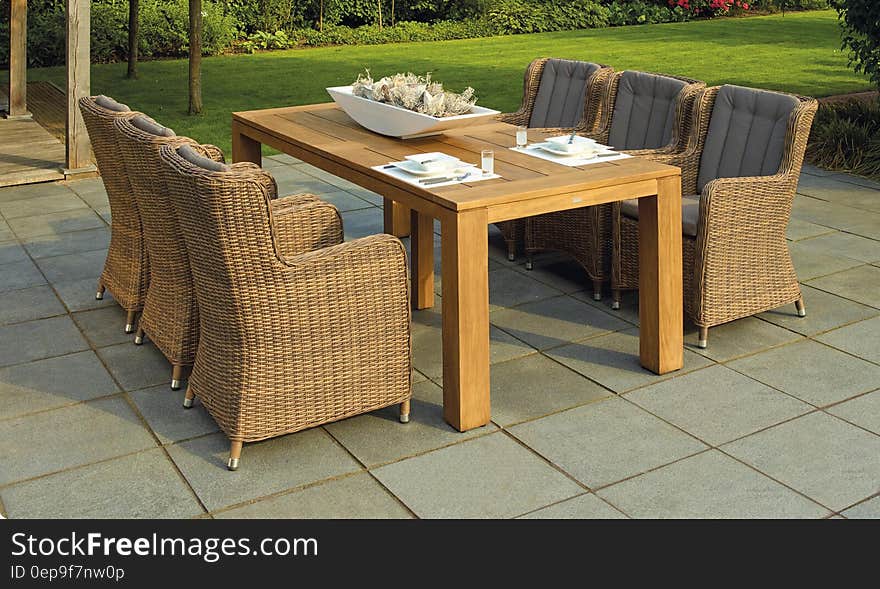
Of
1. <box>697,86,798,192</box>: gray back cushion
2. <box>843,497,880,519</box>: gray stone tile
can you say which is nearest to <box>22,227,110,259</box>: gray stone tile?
<box>697,86,798,192</box>: gray back cushion

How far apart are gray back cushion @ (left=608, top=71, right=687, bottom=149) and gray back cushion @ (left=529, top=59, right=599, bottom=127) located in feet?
0.96

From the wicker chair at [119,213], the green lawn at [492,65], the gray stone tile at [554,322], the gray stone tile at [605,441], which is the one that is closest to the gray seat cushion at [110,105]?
the wicker chair at [119,213]

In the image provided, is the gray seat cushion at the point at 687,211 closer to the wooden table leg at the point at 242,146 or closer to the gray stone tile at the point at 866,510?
the gray stone tile at the point at 866,510

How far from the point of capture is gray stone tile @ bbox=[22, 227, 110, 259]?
6.00 m

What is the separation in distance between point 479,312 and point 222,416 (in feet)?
3.22

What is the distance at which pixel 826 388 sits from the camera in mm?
4109

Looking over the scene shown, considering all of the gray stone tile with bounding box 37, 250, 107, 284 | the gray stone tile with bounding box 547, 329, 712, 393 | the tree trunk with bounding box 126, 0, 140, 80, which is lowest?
the gray stone tile with bounding box 547, 329, 712, 393

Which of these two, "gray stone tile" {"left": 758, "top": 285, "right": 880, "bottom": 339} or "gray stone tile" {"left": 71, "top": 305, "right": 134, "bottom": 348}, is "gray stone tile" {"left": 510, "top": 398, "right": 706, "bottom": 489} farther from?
"gray stone tile" {"left": 71, "top": 305, "right": 134, "bottom": 348}

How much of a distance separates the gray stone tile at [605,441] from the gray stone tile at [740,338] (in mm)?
684

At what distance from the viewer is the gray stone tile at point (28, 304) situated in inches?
196

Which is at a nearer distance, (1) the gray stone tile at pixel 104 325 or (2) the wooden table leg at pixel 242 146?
(1) the gray stone tile at pixel 104 325
